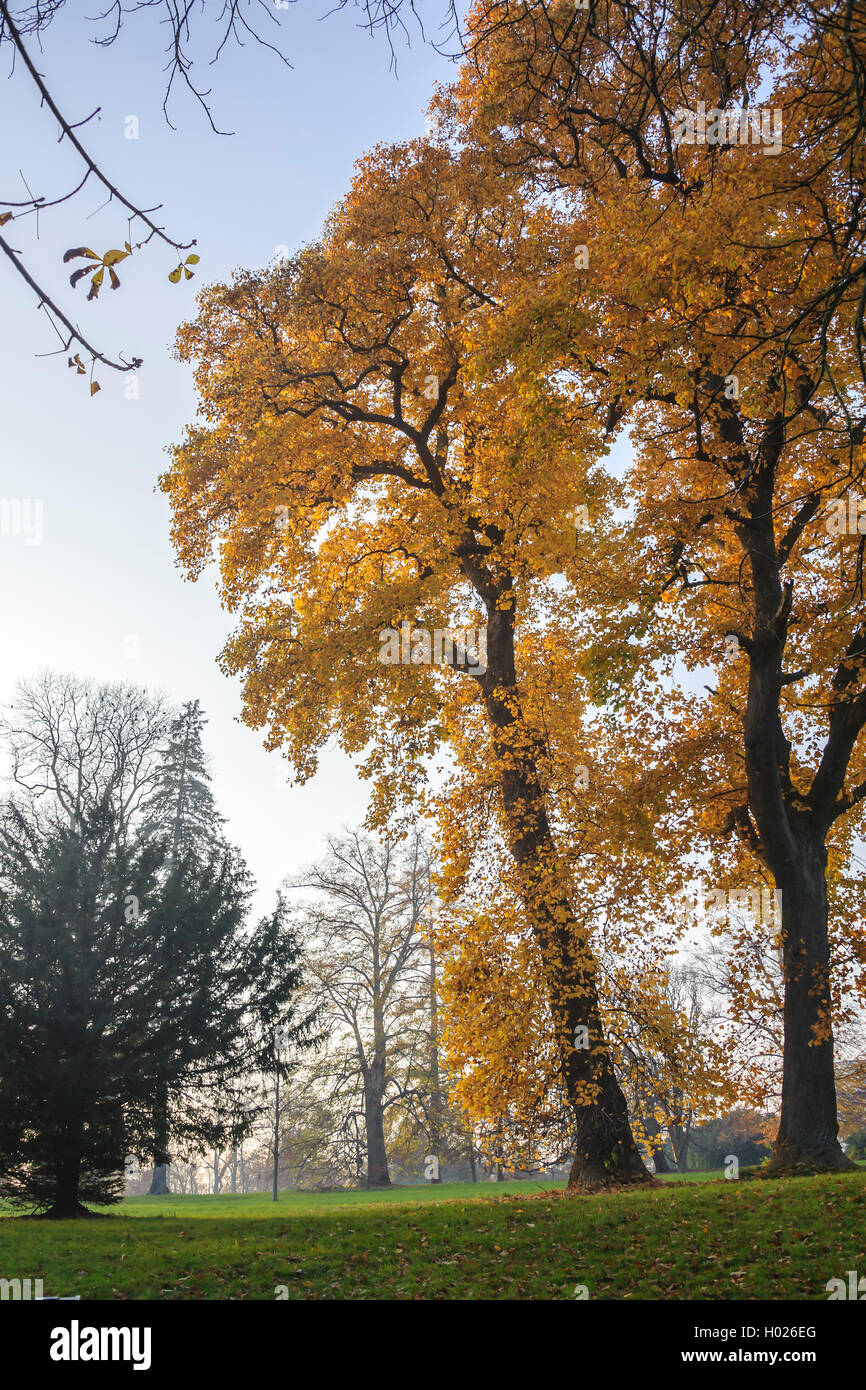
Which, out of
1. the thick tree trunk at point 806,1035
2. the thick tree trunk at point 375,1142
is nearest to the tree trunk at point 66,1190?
the thick tree trunk at point 806,1035

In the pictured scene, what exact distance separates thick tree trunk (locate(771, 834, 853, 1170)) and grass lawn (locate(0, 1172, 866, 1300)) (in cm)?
100

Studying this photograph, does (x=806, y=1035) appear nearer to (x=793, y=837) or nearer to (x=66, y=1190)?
(x=793, y=837)

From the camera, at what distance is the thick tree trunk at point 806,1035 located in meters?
10.7

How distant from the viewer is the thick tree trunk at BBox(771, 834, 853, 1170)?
1068 centimetres

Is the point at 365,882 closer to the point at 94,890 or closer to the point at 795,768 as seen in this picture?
the point at 94,890

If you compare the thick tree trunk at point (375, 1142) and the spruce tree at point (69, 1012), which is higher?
the spruce tree at point (69, 1012)

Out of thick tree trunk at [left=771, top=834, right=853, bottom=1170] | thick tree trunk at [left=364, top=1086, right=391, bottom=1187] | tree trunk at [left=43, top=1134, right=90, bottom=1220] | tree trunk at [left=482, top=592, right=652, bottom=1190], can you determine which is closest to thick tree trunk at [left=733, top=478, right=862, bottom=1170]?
thick tree trunk at [left=771, top=834, right=853, bottom=1170]

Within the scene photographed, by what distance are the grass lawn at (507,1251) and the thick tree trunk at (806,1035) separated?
100 centimetres

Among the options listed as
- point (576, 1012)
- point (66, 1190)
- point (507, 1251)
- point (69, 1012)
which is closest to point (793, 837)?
point (576, 1012)

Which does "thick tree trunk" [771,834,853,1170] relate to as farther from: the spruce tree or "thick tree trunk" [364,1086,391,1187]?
"thick tree trunk" [364,1086,391,1187]

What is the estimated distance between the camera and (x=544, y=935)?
11.9 metres

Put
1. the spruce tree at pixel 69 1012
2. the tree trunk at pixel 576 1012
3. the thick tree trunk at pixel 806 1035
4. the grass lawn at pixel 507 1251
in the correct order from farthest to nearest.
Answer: the spruce tree at pixel 69 1012 → the tree trunk at pixel 576 1012 → the thick tree trunk at pixel 806 1035 → the grass lawn at pixel 507 1251

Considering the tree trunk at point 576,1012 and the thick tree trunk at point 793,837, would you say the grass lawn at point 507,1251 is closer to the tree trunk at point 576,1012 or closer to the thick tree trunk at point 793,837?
the thick tree trunk at point 793,837

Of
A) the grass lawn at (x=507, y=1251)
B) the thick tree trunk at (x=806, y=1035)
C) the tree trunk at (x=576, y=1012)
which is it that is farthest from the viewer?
the tree trunk at (x=576, y=1012)
